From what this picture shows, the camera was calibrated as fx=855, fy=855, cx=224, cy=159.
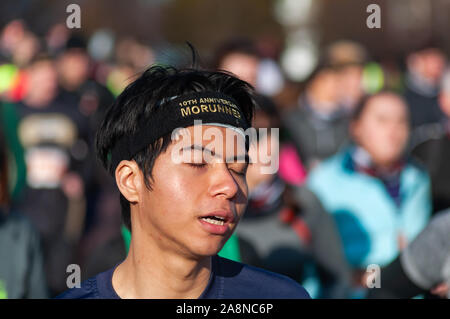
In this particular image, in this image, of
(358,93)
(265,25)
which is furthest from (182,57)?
(265,25)

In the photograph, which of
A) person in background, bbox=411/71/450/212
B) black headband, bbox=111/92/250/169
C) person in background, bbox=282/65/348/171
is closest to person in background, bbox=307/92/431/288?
person in background, bbox=411/71/450/212

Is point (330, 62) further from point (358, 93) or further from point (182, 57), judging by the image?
point (182, 57)

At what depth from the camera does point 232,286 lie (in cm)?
287

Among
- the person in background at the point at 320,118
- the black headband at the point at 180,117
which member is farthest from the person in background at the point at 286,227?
the person in background at the point at 320,118

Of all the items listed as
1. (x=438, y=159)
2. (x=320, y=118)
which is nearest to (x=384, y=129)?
(x=438, y=159)

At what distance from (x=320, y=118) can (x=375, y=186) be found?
3.09 m

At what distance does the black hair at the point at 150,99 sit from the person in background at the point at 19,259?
1.26 metres

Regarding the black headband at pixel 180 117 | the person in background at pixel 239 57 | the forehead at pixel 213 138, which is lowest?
the forehead at pixel 213 138

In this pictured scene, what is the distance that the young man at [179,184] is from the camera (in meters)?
2.67

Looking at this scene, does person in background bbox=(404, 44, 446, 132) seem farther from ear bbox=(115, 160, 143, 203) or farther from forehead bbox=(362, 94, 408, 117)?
ear bbox=(115, 160, 143, 203)

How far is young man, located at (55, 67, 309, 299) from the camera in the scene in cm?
267

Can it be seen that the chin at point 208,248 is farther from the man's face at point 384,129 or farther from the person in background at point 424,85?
the person in background at point 424,85

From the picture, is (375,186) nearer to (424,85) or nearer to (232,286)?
(232,286)

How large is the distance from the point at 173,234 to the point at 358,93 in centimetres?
840
